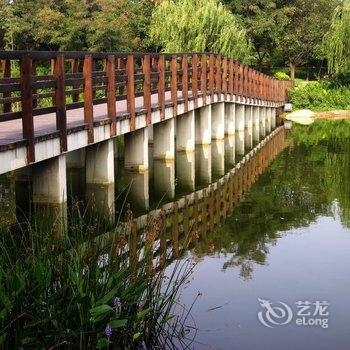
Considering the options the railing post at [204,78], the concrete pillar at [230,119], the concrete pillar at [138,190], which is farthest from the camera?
the concrete pillar at [230,119]

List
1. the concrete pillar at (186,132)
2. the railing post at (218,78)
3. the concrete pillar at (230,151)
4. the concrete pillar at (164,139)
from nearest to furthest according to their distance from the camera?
the concrete pillar at (164,139) → the concrete pillar at (230,151) → the concrete pillar at (186,132) → the railing post at (218,78)

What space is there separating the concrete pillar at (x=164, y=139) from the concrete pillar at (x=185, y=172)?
40 centimetres

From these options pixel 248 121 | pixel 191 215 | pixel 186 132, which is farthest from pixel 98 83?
pixel 248 121

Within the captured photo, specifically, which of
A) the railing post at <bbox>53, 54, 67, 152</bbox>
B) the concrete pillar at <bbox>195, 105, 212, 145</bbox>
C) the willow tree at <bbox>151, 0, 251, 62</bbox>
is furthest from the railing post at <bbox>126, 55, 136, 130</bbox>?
the willow tree at <bbox>151, 0, 251, 62</bbox>

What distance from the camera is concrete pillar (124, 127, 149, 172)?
1462 centimetres

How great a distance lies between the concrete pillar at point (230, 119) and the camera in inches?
930

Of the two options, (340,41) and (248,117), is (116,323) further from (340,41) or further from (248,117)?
(340,41)

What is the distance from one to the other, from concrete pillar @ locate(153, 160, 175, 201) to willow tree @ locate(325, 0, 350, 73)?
24480 millimetres

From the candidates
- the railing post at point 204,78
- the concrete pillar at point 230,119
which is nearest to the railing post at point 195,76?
the railing post at point 204,78

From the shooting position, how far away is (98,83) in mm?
13531

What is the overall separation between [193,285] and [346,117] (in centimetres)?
2949

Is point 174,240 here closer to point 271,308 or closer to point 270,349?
point 271,308

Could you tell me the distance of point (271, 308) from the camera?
7.38 m

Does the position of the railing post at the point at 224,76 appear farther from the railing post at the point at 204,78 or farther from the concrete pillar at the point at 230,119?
the railing post at the point at 204,78
